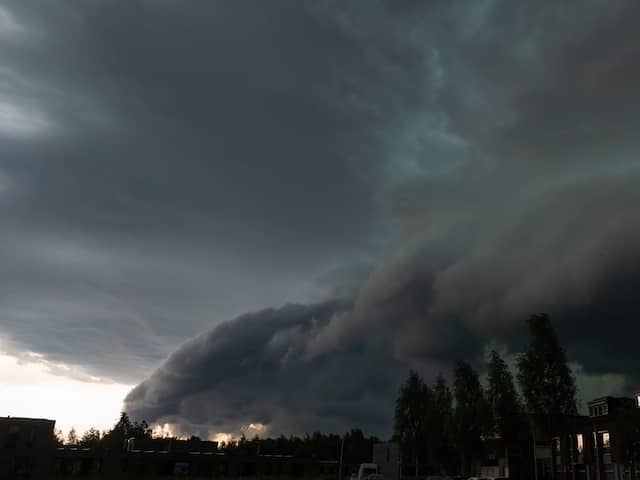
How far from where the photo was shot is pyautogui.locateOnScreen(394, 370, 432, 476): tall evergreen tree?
117438 mm

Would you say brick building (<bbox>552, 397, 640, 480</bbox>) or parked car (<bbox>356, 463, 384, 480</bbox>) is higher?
brick building (<bbox>552, 397, 640, 480</bbox>)

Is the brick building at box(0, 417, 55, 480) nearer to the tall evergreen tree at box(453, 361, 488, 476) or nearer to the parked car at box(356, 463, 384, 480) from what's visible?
the parked car at box(356, 463, 384, 480)

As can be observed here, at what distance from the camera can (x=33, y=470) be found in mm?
95312

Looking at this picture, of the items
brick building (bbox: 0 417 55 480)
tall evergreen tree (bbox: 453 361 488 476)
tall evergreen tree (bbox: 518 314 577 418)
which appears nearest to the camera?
tall evergreen tree (bbox: 518 314 577 418)

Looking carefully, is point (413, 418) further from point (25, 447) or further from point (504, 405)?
point (25, 447)

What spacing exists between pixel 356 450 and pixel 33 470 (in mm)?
111856

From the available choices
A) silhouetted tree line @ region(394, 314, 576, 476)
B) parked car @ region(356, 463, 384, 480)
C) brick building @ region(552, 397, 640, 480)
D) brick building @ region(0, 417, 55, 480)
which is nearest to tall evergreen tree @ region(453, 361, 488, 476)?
silhouetted tree line @ region(394, 314, 576, 476)

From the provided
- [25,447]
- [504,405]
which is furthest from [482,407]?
[25,447]

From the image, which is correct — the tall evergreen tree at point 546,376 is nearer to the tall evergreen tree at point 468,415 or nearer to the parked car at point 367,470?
the tall evergreen tree at point 468,415

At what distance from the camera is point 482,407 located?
9625 cm

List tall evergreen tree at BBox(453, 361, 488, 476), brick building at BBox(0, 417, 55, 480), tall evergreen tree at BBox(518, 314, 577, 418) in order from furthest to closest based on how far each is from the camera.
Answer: tall evergreen tree at BBox(453, 361, 488, 476)
brick building at BBox(0, 417, 55, 480)
tall evergreen tree at BBox(518, 314, 577, 418)

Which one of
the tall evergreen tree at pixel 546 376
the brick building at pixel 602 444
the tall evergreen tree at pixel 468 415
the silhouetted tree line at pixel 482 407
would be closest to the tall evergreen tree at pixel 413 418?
the silhouetted tree line at pixel 482 407

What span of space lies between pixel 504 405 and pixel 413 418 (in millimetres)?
28621

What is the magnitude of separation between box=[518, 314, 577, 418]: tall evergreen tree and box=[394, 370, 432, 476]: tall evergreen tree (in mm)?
37636
